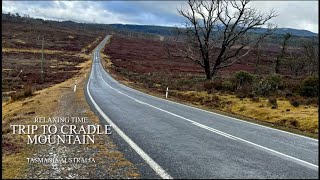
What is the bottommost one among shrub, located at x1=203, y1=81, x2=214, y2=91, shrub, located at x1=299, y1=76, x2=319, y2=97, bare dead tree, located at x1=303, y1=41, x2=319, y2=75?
shrub, located at x1=203, y1=81, x2=214, y2=91

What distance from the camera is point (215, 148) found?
827 centimetres

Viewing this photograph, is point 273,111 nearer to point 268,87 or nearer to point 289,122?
point 289,122

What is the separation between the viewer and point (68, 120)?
1253 centimetres

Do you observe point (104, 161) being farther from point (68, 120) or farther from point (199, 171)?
point (68, 120)

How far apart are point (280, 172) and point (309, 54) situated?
1903 inches

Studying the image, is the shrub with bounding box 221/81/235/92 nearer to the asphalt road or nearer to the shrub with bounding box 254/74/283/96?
the shrub with bounding box 254/74/283/96

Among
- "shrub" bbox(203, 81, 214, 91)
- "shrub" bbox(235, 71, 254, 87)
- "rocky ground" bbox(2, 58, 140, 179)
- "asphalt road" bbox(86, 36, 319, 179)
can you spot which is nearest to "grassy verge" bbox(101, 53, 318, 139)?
"asphalt road" bbox(86, 36, 319, 179)

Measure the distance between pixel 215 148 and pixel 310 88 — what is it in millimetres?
14633

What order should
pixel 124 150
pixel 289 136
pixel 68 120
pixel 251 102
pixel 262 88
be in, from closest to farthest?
1. pixel 124 150
2. pixel 289 136
3. pixel 68 120
4. pixel 251 102
5. pixel 262 88

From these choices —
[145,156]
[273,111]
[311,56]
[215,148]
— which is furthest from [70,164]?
[311,56]

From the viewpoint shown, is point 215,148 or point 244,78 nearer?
point 215,148

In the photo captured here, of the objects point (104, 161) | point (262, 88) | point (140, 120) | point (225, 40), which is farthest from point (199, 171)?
point (225, 40)

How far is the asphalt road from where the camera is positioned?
6.31 metres

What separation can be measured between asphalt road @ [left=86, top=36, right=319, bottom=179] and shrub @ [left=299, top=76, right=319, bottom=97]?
380 inches
